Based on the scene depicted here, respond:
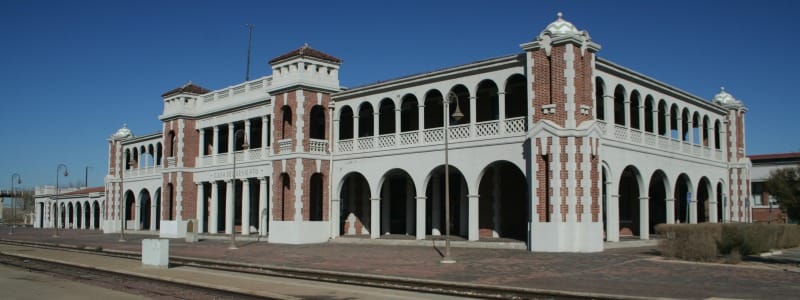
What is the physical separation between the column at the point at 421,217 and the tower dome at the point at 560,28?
933 centimetres

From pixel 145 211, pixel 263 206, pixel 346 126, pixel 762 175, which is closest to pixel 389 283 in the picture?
pixel 346 126

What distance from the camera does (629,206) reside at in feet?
113

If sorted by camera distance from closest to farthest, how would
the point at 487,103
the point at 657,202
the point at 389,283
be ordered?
1. the point at 389,283
2. the point at 487,103
3. the point at 657,202

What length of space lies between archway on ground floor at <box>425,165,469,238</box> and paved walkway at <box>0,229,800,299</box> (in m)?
4.16

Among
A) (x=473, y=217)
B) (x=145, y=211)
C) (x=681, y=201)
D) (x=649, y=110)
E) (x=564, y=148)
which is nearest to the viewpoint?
(x=564, y=148)

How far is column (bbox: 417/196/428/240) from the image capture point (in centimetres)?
3103

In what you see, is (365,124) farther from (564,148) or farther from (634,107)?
(564,148)

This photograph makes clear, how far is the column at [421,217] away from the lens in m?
31.0

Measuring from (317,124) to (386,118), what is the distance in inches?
159

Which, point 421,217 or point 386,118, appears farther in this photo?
point 386,118

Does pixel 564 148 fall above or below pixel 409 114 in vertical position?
below

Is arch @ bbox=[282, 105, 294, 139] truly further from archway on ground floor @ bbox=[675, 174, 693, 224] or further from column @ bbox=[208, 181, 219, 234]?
archway on ground floor @ bbox=[675, 174, 693, 224]

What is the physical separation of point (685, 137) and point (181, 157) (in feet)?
101

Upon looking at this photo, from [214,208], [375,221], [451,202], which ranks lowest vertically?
[375,221]
